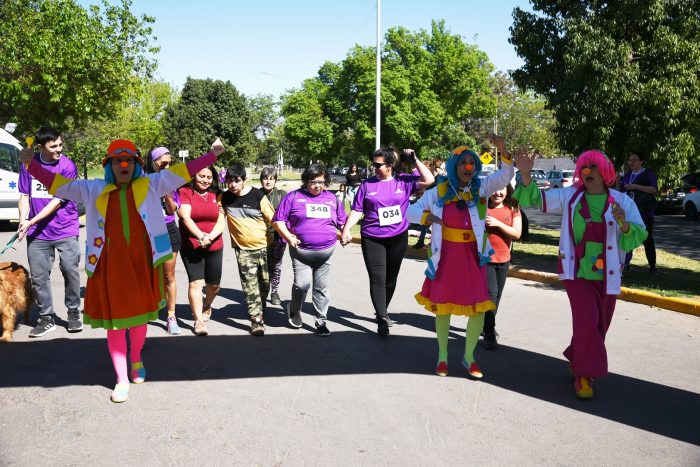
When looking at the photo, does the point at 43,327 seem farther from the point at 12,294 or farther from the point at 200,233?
the point at 200,233

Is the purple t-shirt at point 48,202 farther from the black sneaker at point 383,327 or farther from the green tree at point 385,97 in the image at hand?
the green tree at point 385,97

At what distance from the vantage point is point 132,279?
463 cm

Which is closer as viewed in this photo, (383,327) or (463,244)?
(463,244)

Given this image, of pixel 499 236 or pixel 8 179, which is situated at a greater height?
pixel 8 179

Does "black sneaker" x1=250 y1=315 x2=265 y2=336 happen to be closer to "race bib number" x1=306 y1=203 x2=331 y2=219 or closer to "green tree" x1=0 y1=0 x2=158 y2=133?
"race bib number" x1=306 y1=203 x2=331 y2=219

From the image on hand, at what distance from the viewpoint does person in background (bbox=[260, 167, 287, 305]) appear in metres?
7.07

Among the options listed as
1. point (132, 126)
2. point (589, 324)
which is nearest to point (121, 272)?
point (589, 324)

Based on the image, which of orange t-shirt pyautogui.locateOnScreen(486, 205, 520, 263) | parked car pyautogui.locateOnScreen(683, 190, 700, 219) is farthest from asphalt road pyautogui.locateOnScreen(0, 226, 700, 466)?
parked car pyautogui.locateOnScreen(683, 190, 700, 219)

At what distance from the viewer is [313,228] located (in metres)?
6.42

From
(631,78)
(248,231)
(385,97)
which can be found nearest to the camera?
(248,231)

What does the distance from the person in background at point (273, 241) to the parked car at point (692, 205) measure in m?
19.3

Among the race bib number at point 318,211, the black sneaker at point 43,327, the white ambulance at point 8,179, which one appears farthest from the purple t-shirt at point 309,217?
the white ambulance at point 8,179

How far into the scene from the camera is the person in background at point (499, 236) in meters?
5.85

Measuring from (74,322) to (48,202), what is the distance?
126cm
